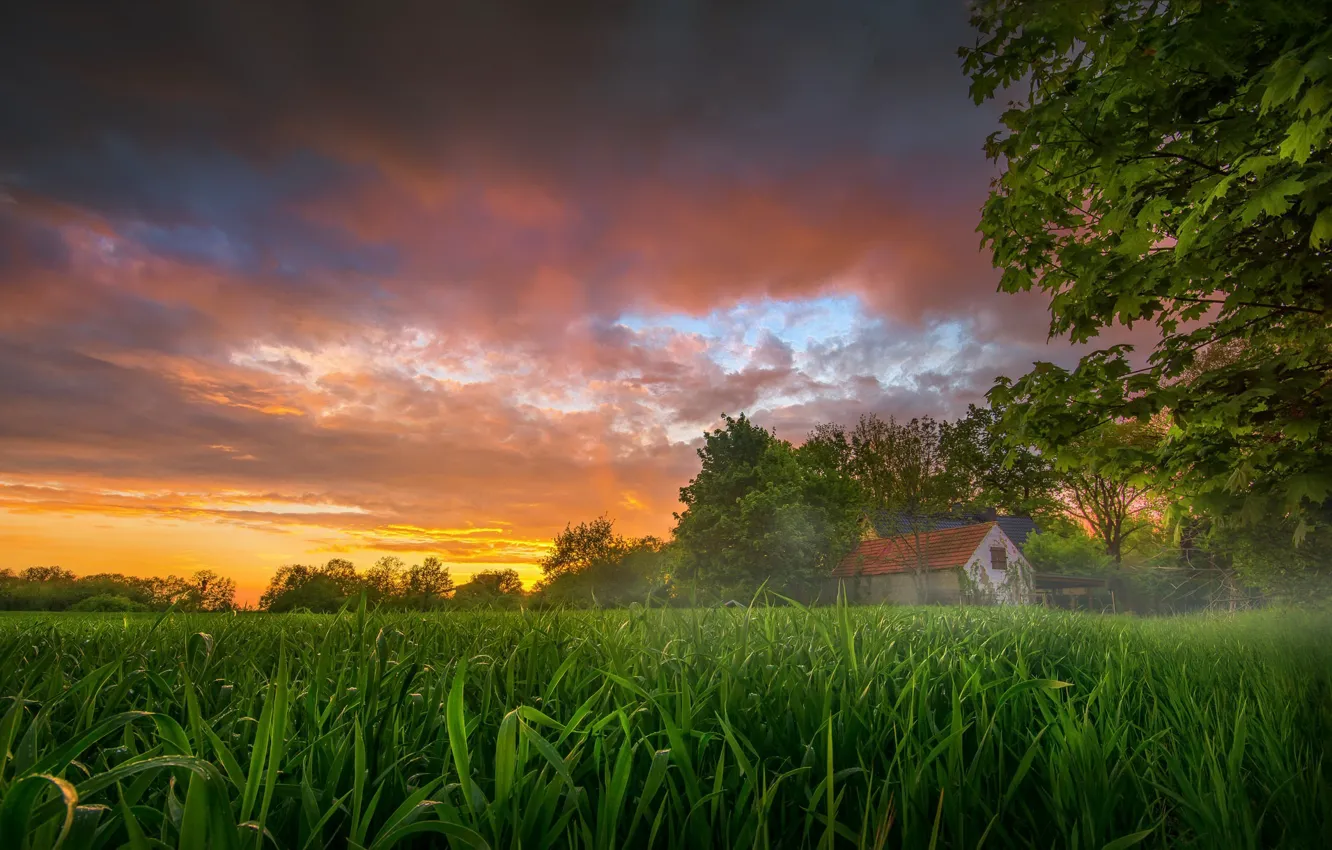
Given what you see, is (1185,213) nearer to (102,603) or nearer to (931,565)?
(102,603)

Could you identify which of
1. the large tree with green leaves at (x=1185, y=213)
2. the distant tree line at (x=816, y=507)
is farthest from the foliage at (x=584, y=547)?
the large tree with green leaves at (x=1185, y=213)

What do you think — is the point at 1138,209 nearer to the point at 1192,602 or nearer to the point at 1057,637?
the point at 1057,637

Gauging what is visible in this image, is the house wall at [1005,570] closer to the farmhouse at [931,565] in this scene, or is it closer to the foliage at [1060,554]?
the farmhouse at [931,565]

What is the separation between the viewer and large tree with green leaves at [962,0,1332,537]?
189 inches

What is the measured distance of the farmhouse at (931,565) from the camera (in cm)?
4206

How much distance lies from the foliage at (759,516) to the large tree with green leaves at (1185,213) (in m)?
30.8

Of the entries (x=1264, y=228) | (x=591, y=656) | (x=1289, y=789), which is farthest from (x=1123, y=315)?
(x=591, y=656)

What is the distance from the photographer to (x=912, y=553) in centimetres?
4450

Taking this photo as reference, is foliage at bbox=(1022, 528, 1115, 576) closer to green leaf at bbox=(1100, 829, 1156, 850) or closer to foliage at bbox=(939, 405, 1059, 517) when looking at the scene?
foliage at bbox=(939, 405, 1059, 517)

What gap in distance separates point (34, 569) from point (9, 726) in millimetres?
22772

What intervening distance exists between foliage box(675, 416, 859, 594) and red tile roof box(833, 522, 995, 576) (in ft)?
14.1

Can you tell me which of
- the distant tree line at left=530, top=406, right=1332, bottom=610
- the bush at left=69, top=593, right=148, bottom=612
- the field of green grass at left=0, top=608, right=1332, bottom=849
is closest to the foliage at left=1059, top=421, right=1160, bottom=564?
the distant tree line at left=530, top=406, right=1332, bottom=610

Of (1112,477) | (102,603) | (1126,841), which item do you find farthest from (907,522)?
Result: (1126,841)

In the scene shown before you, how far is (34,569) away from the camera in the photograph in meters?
17.4
